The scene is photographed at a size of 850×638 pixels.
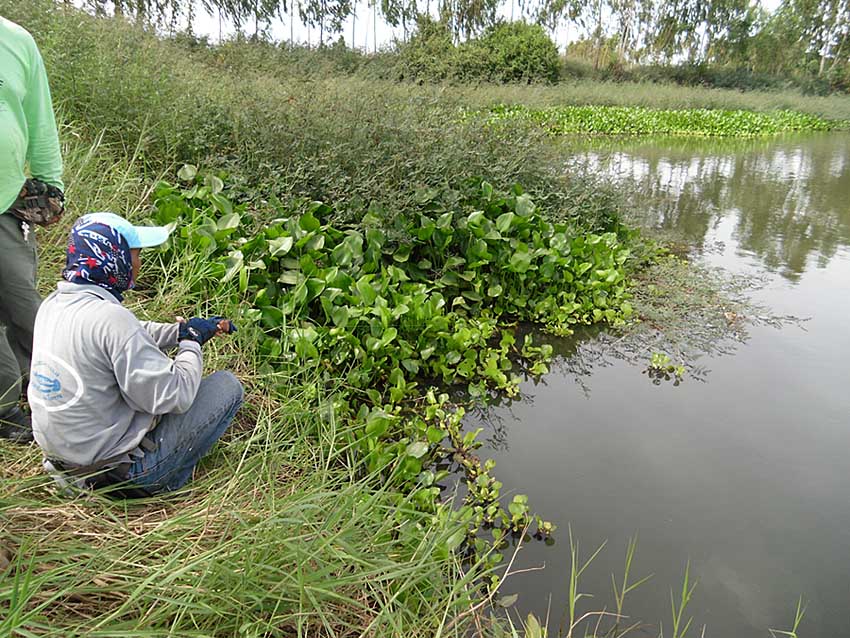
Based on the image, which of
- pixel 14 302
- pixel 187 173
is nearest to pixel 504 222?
pixel 187 173

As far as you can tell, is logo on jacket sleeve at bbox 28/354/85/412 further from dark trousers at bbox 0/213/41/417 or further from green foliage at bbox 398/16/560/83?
green foliage at bbox 398/16/560/83

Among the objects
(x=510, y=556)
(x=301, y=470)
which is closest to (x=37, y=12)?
(x=301, y=470)

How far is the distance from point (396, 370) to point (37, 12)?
4681mm

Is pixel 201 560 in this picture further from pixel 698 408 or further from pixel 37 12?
pixel 37 12

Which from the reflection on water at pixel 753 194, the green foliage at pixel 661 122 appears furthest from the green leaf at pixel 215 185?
the green foliage at pixel 661 122

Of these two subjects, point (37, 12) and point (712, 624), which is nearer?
point (712, 624)

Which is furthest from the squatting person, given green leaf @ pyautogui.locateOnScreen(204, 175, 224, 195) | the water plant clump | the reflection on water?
the reflection on water

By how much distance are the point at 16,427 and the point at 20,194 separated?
0.90m

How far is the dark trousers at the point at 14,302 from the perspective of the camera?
222 cm

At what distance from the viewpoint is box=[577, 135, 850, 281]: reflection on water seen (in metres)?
6.91

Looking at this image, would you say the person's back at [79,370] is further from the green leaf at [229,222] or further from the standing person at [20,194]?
the green leaf at [229,222]

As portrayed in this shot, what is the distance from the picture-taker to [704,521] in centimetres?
266

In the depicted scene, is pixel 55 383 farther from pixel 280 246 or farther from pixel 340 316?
pixel 280 246

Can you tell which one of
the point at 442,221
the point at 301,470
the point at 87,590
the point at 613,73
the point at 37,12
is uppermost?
the point at 613,73
